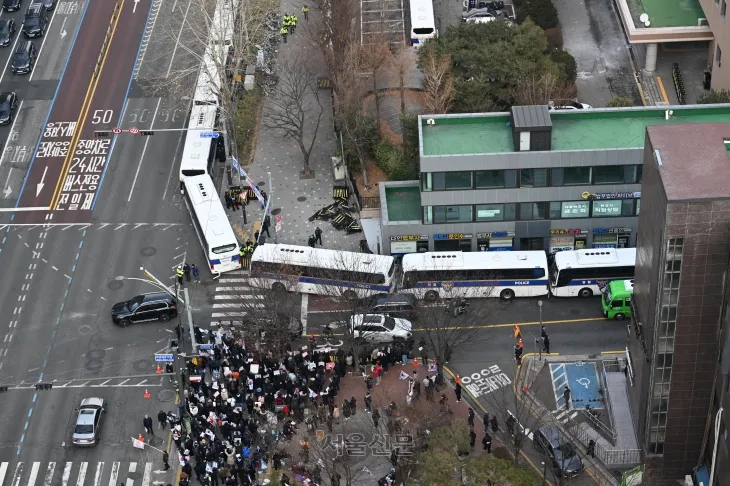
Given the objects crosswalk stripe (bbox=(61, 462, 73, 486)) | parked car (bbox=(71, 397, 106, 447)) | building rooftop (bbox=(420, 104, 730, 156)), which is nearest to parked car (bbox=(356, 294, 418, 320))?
building rooftop (bbox=(420, 104, 730, 156))

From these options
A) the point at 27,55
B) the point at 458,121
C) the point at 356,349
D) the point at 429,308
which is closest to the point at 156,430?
the point at 356,349

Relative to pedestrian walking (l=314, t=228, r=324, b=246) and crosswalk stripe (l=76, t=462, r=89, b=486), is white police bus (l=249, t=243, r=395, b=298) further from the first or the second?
crosswalk stripe (l=76, t=462, r=89, b=486)

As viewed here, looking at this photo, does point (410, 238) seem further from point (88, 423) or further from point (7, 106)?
point (7, 106)

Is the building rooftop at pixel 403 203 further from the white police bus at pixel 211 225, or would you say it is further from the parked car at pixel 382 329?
the white police bus at pixel 211 225

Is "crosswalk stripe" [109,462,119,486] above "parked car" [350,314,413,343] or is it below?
below

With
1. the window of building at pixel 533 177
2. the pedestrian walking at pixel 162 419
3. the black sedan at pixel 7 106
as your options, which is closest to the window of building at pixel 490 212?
the window of building at pixel 533 177

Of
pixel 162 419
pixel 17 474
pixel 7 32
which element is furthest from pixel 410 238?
pixel 7 32
